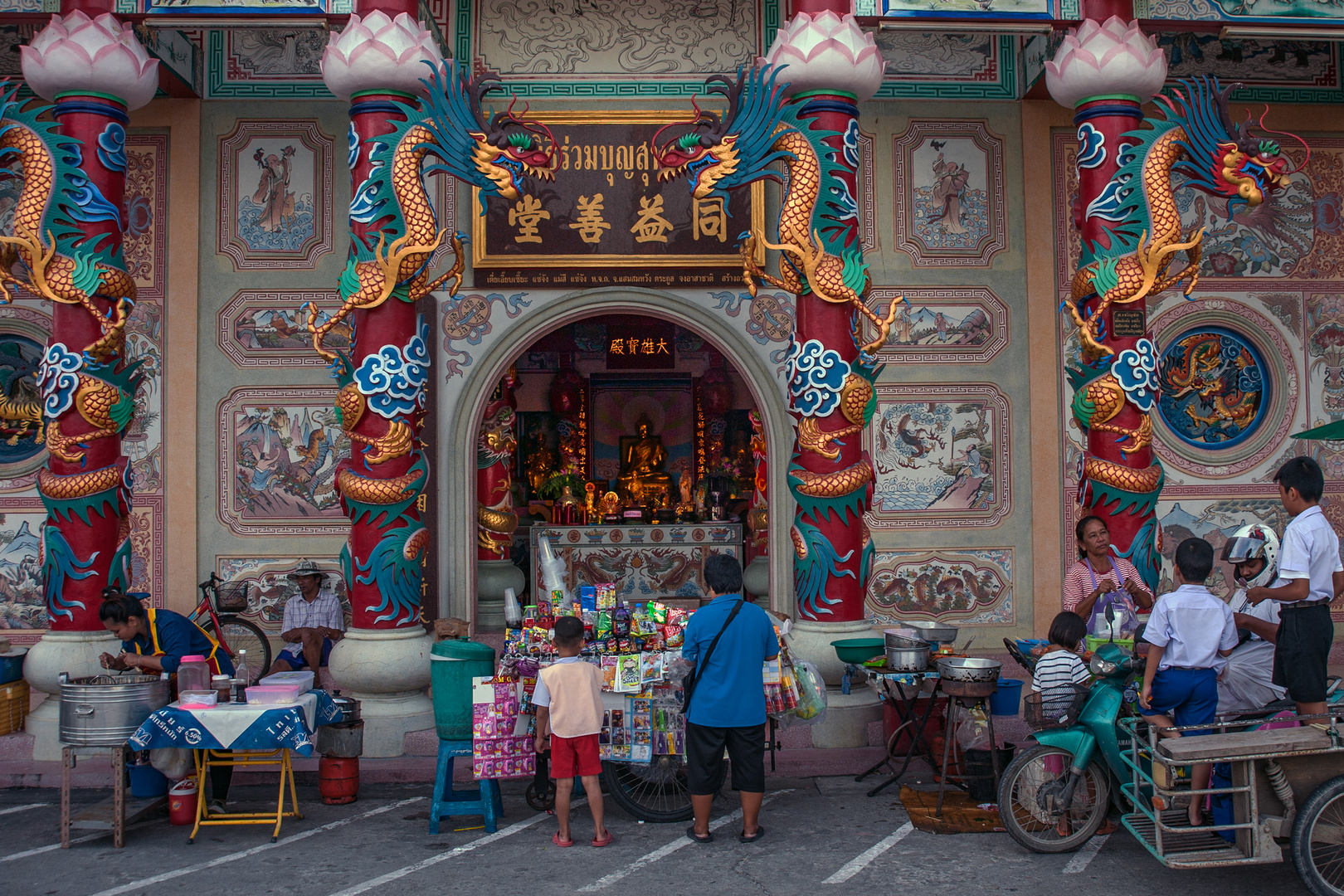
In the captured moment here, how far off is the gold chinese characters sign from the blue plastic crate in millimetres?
4998

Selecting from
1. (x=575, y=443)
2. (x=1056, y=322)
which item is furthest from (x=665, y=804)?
(x=575, y=443)

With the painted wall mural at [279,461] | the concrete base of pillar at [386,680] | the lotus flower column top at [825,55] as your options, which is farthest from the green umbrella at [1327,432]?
the painted wall mural at [279,461]

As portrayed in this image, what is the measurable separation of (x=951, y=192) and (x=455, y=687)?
7.03m

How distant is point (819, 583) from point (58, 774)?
18.0ft

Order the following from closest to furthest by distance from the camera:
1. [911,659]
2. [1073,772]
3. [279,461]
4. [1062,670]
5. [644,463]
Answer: [1073,772] → [1062,670] → [911,659] → [279,461] → [644,463]

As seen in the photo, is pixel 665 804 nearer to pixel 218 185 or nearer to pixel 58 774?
pixel 58 774

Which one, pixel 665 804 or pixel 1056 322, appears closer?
pixel 665 804

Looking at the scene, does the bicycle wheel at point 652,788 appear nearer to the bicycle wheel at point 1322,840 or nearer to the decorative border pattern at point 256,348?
the bicycle wheel at point 1322,840

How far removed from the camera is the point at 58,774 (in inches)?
289

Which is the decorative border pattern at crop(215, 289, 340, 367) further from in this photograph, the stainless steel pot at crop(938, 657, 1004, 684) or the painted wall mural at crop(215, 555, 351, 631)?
the stainless steel pot at crop(938, 657, 1004, 684)

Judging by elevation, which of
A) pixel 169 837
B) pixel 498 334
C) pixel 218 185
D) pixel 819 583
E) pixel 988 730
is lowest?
pixel 169 837

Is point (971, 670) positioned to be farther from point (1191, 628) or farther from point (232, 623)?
point (232, 623)

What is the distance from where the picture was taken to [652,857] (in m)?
5.68

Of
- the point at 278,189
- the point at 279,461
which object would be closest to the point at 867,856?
the point at 279,461
